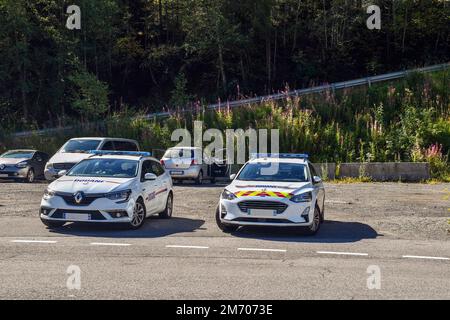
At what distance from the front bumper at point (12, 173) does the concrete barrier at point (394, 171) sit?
13453 millimetres

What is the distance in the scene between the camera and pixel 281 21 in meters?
48.5

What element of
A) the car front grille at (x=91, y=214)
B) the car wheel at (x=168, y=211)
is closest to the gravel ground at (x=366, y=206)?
the car wheel at (x=168, y=211)

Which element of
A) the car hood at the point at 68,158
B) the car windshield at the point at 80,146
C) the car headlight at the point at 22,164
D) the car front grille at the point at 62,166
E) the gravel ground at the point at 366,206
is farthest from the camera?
the car headlight at the point at 22,164

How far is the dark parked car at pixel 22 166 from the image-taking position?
29.1 metres

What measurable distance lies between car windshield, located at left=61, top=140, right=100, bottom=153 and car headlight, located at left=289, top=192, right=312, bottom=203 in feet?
50.0

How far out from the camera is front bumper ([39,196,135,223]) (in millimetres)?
14375

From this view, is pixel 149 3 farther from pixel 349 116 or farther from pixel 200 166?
pixel 200 166

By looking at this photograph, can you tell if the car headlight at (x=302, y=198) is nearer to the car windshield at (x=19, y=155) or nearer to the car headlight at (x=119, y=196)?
the car headlight at (x=119, y=196)

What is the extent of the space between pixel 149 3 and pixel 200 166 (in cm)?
2738

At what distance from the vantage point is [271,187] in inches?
576

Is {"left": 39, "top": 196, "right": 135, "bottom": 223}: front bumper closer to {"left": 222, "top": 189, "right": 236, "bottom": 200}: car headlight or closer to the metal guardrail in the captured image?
{"left": 222, "top": 189, "right": 236, "bottom": 200}: car headlight

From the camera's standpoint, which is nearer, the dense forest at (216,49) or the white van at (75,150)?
the white van at (75,150)

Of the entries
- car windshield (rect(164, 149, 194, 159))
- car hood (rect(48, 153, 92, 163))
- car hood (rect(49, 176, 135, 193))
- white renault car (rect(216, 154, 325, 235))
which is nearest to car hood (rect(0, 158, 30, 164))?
car hood (rect(48, 153, 92, 163))

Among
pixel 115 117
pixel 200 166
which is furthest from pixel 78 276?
Answer: pixel 115 117
